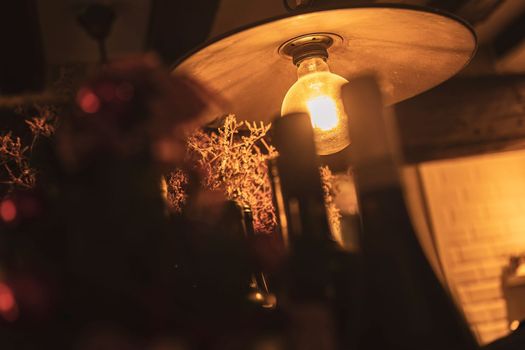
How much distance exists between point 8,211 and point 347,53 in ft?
2.80

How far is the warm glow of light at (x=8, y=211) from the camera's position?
1.35 ft

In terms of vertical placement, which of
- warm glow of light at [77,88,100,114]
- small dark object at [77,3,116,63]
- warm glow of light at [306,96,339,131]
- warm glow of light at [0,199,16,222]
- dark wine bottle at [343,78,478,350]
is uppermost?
small dark object at [77,3,116,63]

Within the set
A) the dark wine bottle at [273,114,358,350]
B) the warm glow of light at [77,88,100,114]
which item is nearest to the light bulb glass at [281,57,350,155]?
the dark wine bottle at [273,114,358,350]

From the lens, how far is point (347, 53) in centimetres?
113

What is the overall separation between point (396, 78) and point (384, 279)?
0.83m

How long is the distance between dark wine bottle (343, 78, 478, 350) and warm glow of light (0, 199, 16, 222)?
284 millimetres

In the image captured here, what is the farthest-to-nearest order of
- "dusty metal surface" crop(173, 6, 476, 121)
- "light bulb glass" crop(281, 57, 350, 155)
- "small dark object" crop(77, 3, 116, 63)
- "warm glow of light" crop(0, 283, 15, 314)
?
"small dark object" crop(77, 3, 116, 63) → "light bulb glass" crop(281, 57, 350, 155) → "dusty metal surface" crop(173, 6, 476, 121) → "warm glow of light" crop(0, 283, 15, 314)

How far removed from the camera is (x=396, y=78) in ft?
3.93

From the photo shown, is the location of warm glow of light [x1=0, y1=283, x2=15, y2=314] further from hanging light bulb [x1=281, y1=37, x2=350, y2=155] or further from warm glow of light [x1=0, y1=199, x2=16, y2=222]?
hanging light bulb [x1=281, y1=37, x2=350, y2=155]

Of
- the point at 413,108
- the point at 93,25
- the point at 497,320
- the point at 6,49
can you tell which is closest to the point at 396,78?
the point at 93,25

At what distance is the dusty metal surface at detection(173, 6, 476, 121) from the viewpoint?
89cm

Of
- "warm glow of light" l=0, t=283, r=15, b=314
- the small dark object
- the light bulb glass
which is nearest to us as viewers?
"warm glow of light" l=0, t=283, r=15, b=314

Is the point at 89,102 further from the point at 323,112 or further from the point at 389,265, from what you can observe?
the point at 323,112

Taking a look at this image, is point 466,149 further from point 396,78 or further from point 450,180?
point 396,78
